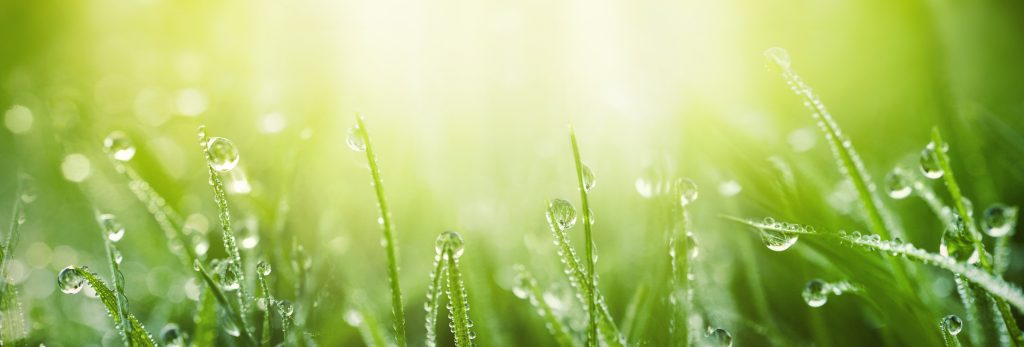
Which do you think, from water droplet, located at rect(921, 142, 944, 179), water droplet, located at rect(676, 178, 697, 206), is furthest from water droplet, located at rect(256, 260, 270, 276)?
water droplet, located at rect(921, 142, 944, 179)

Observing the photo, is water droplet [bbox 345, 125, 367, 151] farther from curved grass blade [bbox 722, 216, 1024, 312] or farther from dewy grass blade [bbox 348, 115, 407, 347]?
curved grass blade [bbox 722, 216, 1024, 312]

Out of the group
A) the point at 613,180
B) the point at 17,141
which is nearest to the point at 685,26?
the point at 613,180

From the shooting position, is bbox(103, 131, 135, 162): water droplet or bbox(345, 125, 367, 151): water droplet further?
bbox(103, 131, 135, 162): water droplet

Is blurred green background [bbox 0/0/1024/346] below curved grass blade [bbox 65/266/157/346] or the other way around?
the other way around

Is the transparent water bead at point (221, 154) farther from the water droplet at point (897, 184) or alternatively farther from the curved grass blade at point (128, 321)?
the water droplet at point (897, 184)

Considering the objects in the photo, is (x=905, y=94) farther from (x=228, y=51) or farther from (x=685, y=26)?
(x=228, y=51)

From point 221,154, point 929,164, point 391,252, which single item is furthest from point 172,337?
point 929,164

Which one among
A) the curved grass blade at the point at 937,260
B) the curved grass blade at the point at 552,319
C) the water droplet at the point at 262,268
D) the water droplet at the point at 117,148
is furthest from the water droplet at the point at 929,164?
the water droplet at the point at 117,148
